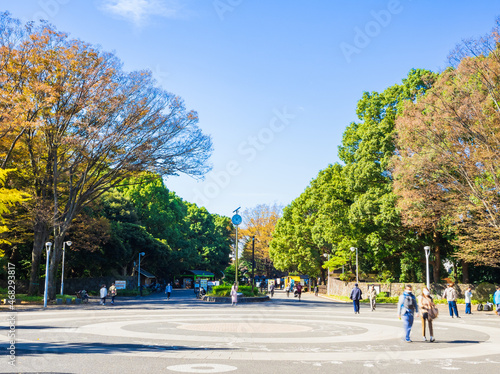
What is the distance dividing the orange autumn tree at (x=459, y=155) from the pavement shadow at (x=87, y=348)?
21073mm

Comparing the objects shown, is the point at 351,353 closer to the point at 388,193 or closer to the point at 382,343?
the point at 382,343

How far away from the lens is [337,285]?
5241 centimetres

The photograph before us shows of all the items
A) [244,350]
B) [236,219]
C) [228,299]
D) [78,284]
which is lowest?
[228,299]

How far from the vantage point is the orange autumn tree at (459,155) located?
84.1 ft

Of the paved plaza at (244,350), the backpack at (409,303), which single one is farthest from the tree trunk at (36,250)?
the backpack at (409,303)

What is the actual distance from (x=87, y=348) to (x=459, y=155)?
942 inches

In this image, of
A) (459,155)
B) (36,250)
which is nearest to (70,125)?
(36,250)

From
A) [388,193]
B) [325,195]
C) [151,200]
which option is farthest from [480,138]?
[151,200]

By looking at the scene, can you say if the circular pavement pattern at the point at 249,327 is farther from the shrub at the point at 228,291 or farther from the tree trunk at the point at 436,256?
the tree trunk at the point at 436,256

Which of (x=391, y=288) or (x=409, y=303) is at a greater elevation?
(x=409, y=303)

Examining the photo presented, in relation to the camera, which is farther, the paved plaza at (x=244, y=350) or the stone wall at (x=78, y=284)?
the stone wall at (x=78, y=284)

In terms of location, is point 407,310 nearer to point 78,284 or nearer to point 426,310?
point 426,310

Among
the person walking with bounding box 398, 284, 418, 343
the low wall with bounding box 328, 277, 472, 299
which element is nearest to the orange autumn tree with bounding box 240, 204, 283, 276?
the low wall with bounding box 328, 277, 472, 299

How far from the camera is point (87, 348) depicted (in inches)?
417
